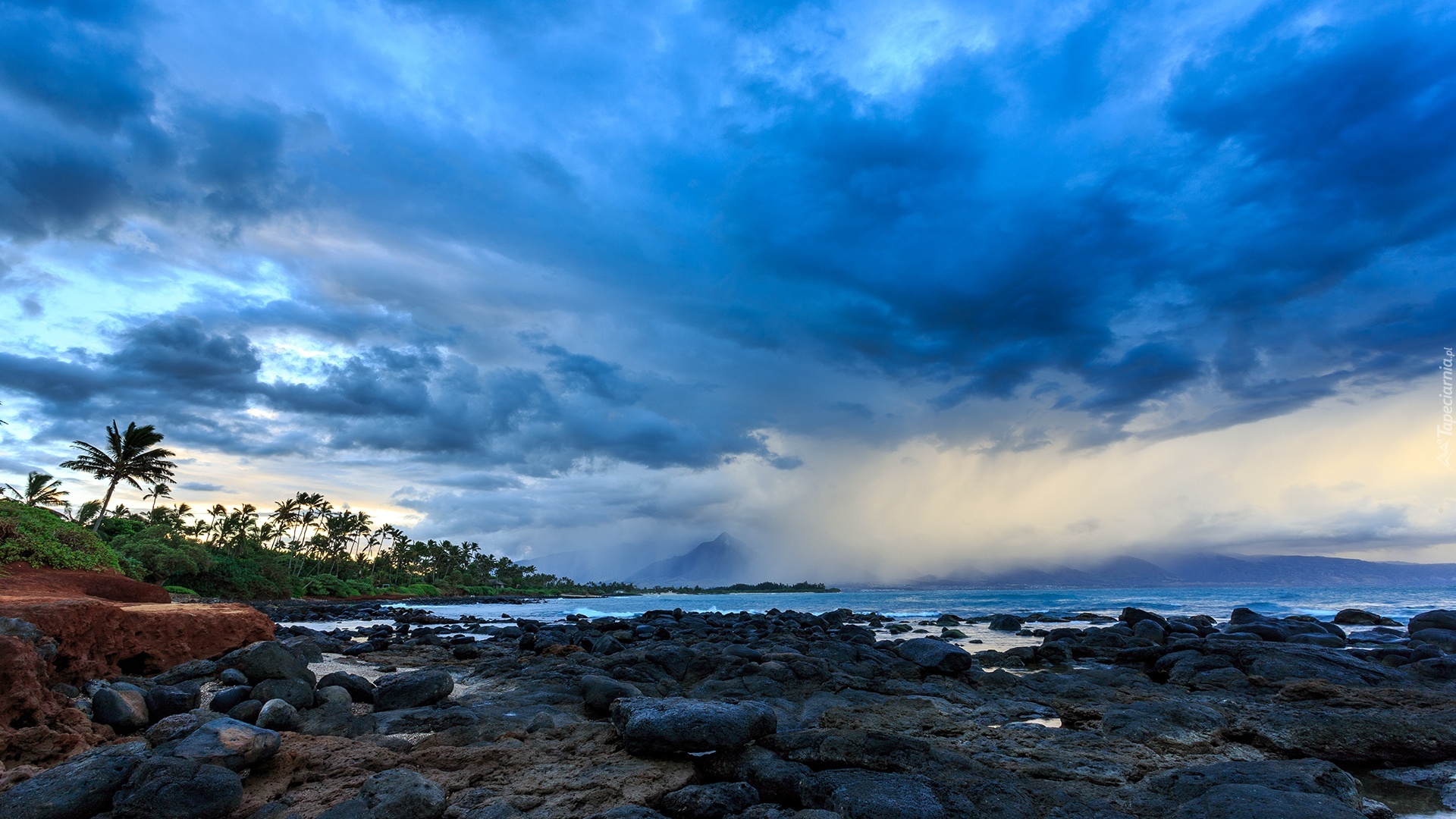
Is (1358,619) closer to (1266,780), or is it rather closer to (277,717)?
(1266,780)

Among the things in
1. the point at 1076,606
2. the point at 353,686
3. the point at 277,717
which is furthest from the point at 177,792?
the point at 1076,606

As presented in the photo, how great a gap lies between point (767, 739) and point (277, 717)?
21.2ft

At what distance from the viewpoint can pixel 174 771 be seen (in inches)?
209

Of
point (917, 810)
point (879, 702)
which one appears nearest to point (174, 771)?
point (917, 810)

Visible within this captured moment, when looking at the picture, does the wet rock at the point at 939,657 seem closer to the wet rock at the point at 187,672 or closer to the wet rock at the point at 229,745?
the wet rock at the point at 229,745

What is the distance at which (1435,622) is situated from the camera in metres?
19.8

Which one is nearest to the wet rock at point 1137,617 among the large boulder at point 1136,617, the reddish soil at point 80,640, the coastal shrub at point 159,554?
the large boulder at point 1136,617

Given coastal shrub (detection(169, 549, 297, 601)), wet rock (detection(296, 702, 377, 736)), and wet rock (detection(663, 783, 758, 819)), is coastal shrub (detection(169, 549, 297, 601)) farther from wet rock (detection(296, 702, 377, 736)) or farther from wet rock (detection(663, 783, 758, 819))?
wet rock (detection(663, 783, 758, 819))

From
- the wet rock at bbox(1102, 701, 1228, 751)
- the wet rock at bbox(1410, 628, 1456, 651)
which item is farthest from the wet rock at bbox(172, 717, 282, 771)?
the wet rock at bbox(1410, 628, 1456, 651)

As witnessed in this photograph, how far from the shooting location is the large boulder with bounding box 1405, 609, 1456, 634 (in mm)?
19562

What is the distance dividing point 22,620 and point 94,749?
4.68 m

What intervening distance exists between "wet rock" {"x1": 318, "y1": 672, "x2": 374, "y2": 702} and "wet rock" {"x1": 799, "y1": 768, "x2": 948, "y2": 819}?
8.25 metres

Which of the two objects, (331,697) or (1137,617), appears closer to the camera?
(331,697)

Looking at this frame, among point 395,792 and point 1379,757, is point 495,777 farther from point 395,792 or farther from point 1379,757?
point 1379,757
